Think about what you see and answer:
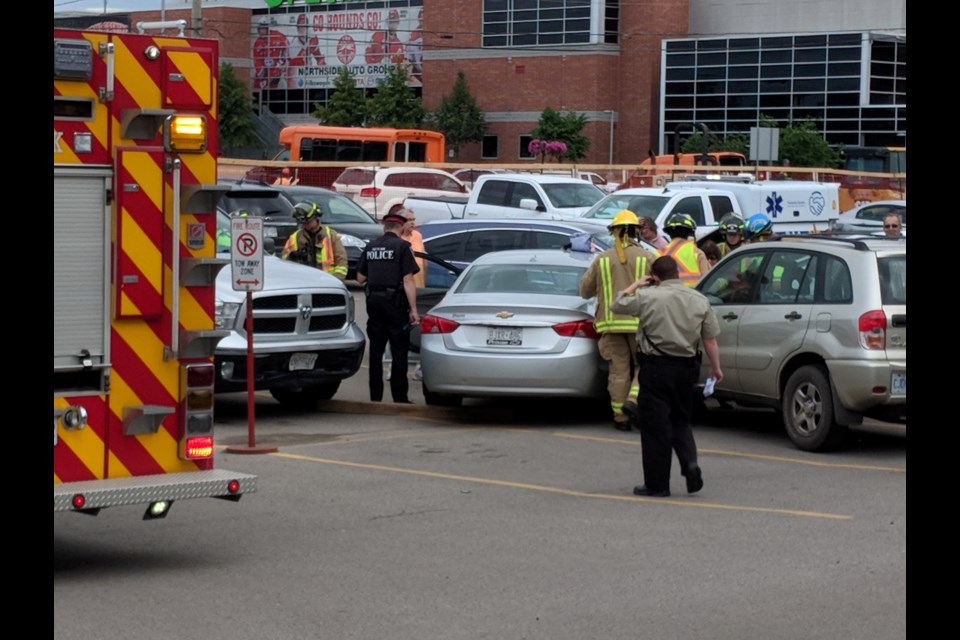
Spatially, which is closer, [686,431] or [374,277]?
[686,431]

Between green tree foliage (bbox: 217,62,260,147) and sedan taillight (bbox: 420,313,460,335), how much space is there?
55503 millimetres

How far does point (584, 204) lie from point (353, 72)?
49.5 m

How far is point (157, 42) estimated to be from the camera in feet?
25.0

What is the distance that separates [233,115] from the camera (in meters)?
68.8

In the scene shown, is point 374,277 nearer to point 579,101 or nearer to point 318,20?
point 579,101

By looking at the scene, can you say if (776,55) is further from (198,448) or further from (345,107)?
(198,448)

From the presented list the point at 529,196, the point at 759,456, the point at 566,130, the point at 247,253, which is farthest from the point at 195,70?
the point at 566,130

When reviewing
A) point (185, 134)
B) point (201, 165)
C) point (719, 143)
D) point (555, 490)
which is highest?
point (719, 143)

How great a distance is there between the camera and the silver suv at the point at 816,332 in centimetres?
1152

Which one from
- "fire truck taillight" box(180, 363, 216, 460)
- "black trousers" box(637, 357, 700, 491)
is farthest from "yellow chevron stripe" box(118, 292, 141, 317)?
"black trousers" box(637, 357, 700, 491)

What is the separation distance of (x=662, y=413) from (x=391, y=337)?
483 centimetres

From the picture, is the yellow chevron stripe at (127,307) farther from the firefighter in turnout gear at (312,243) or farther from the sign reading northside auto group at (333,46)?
the sign reading northside auto group at (333,46)
